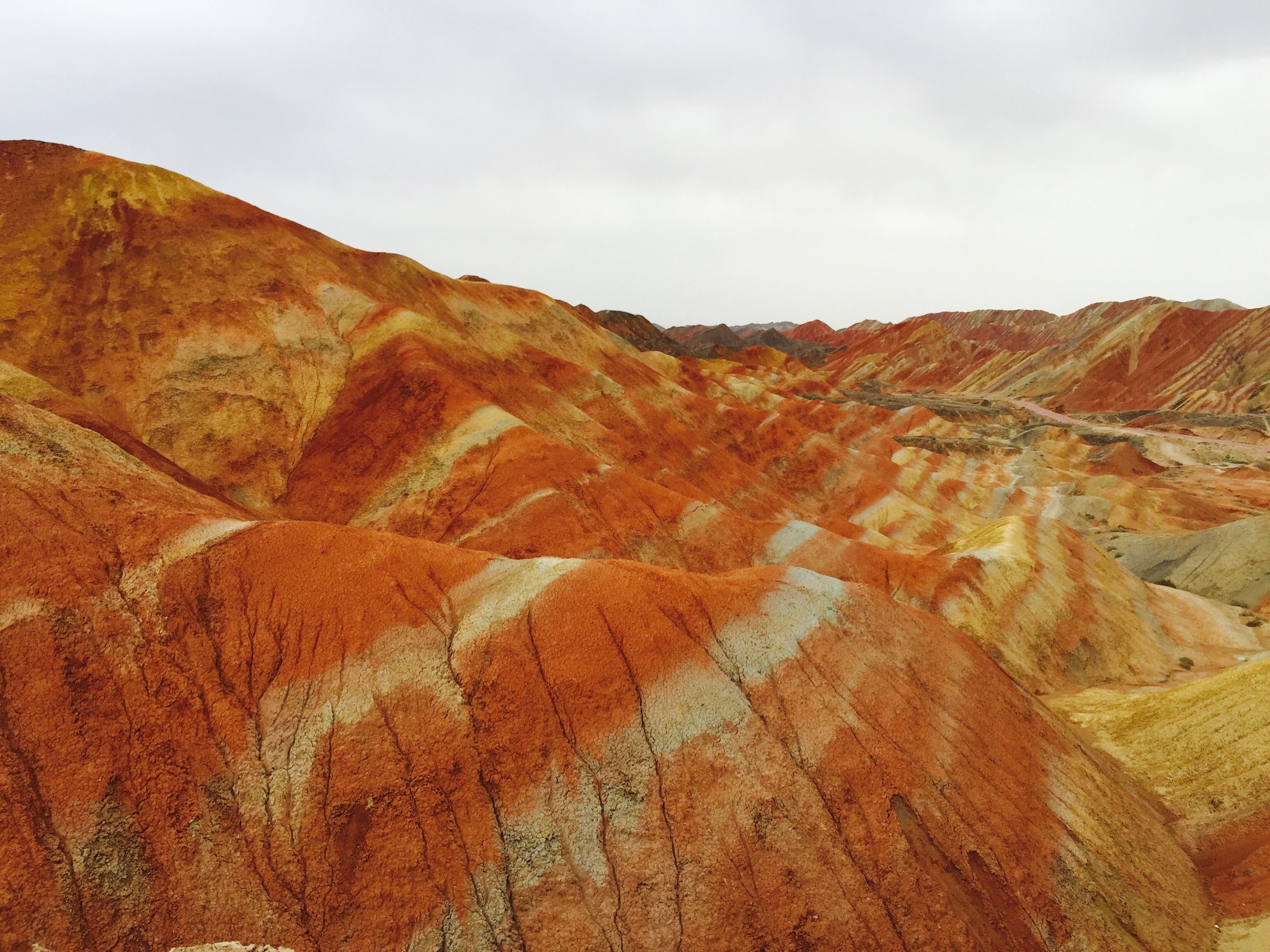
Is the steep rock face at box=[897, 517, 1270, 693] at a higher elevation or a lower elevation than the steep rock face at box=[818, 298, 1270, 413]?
lower

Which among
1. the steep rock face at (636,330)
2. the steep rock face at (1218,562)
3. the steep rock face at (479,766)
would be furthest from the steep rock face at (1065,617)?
the steep rock face at (636,330)

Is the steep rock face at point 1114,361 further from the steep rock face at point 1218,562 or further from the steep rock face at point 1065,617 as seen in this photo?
the steep rock face at point 1065,617

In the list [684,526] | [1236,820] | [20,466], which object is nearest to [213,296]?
[20,466]

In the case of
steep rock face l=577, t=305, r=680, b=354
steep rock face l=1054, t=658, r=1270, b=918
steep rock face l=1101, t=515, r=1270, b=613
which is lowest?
steep rock face l=1054, t=658, r=1270, b=918

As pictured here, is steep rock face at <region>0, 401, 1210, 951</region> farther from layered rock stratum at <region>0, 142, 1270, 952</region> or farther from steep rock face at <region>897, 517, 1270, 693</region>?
steep rock face at <region>897, 517, 1270, 693</region>

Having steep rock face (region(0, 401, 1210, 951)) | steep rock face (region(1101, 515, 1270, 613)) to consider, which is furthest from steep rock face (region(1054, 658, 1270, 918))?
steep rock face (region(1101, 515, 1270, 613))

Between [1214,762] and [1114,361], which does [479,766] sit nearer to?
[1214,762]

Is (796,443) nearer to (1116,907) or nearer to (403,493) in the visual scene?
(403,493)
